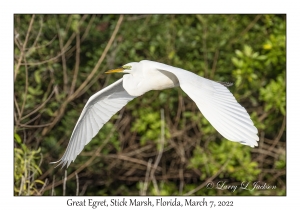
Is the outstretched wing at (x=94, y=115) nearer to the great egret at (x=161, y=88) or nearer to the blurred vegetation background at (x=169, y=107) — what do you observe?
the great egret at (x=161, y=88)

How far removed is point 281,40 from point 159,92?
79cm

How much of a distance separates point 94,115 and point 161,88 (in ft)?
1.13

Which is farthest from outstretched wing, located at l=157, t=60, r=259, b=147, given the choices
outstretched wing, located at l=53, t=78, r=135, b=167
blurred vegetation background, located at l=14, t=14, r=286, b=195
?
blurred vegetation background, located at l=14, t=14, r=286, b=195

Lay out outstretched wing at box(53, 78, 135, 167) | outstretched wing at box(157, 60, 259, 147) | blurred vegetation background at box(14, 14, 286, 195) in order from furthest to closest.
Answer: blurred vegetation background at box(14, 14, 286, 195) → outstretched wing at box(53, 78, 135, 167) → outstretched wing at box(157, 60, 259, 147)

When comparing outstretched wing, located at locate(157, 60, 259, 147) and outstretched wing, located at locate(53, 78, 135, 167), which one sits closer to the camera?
outstretched wing, located at locate(157, 60, 259, 147)

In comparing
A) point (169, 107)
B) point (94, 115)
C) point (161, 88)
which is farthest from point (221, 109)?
point (169, 107)

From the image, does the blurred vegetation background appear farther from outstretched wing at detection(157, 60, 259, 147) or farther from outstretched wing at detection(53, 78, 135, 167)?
outstretched wing at detection(157, 60, 259, 147)

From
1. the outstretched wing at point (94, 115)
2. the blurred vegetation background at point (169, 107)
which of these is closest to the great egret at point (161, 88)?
the outstretched wing at point (94, 115)

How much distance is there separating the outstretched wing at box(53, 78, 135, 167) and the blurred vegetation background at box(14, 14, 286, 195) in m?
0.87

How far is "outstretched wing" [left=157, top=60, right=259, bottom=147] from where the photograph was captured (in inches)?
78.7

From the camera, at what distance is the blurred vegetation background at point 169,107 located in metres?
3.78

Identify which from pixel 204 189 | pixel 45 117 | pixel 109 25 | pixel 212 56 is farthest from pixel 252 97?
pixel 45 117

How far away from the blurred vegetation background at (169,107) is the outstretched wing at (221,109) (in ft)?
4.89

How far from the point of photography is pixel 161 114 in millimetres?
3971
